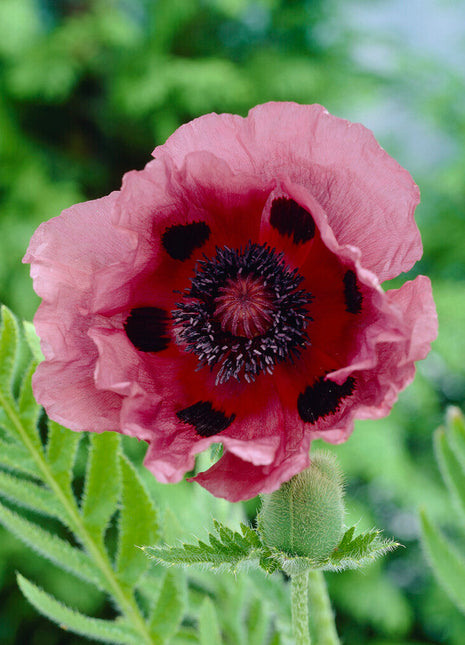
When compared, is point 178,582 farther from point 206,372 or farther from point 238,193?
point 238,193

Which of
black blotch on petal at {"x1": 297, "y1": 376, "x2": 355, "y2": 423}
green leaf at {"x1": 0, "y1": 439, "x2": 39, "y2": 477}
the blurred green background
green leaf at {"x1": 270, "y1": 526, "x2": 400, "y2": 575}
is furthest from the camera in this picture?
the blurred green background

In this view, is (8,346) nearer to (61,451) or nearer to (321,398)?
(61,451)

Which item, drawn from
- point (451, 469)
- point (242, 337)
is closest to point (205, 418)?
point (242, 337)

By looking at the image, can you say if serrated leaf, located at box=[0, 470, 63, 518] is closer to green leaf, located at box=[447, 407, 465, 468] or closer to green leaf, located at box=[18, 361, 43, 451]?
green leaf, located at box=[18, 361, 43, 451]

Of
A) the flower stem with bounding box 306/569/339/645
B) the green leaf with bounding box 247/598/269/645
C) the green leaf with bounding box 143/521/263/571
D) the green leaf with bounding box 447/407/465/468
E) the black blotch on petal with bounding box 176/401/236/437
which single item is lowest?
the green leaf with bounding box 247/598/269/645

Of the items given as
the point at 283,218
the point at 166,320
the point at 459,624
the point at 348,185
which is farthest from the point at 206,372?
the point at 459,624

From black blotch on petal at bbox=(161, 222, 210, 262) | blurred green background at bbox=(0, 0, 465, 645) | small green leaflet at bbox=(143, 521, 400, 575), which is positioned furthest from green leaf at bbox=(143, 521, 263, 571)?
blurred green background at bbox=(0, 0, 465, 645)

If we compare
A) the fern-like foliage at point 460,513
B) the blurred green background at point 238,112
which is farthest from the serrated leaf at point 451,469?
the blurred green background at point 238,112
